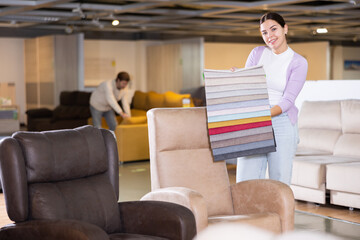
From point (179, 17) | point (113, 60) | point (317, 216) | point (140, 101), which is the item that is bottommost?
point (317, 216)

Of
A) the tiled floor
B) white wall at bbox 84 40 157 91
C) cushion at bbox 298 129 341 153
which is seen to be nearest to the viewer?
the tiled floor

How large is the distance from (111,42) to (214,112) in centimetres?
1158

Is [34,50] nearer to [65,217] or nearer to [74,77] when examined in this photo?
[74,77]

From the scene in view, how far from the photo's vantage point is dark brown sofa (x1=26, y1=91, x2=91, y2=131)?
10938 millimetres

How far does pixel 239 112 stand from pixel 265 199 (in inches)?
21.7

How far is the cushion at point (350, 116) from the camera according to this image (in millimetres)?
5730

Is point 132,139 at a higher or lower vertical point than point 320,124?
lower

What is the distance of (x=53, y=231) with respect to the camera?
2.44m

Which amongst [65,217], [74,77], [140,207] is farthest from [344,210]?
[74,77]

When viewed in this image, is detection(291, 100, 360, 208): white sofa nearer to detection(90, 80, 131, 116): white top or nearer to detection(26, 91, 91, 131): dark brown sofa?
detection(90, 80, 131, 116): white top

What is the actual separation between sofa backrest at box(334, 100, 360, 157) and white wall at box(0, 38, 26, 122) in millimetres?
9994

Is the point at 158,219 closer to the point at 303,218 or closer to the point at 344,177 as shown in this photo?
the point at 303,218

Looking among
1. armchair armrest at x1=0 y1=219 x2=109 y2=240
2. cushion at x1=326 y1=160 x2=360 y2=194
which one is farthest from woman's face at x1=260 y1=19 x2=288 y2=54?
cushion at x1=326 y1=160 x2=360 y2=194

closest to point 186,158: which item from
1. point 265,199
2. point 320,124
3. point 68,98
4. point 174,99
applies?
point 265,199
